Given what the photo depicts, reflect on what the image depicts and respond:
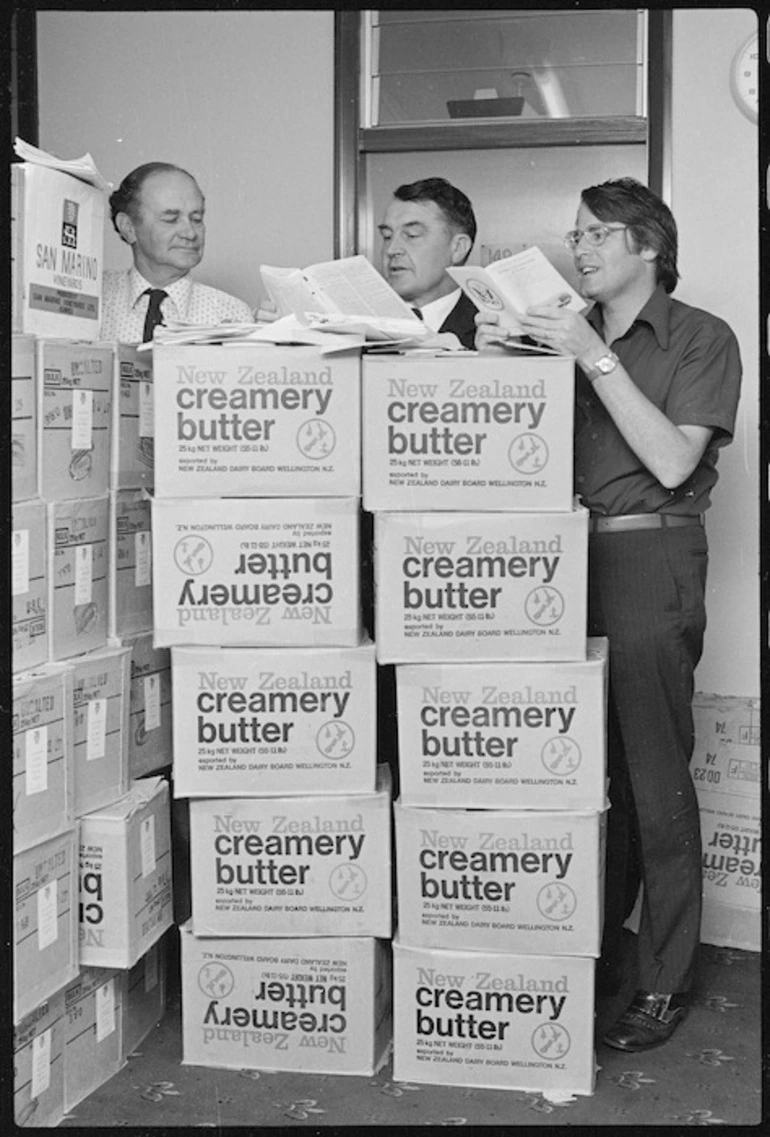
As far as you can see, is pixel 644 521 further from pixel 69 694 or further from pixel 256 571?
pixel 69 694

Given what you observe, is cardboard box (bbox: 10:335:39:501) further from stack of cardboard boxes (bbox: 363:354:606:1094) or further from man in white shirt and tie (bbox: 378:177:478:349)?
man in white shirt and tie (bbox: 378:177:478:349)

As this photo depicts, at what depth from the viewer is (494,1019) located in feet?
7.84

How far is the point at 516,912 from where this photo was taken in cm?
236

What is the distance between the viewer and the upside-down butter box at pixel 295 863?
7.80 feet

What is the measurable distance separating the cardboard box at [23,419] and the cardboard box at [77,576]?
0.07 m

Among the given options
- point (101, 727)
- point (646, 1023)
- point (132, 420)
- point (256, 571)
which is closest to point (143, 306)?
point (132, 420)

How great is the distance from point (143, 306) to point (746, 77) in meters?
1.60

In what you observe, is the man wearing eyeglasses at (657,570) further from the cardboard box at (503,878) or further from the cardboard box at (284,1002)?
the cardboard box at (284,1002)

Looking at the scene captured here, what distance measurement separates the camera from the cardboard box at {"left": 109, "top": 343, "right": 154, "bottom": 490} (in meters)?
2.44


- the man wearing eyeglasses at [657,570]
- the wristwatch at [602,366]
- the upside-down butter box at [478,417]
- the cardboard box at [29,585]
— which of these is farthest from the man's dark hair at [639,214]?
the cardboard box at [29,585]

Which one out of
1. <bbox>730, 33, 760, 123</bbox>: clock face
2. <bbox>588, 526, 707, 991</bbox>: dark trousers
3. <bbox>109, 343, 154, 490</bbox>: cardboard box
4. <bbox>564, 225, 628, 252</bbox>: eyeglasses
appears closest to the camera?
<bbox>109, 343, 154, 490</bbox>: cardboard box

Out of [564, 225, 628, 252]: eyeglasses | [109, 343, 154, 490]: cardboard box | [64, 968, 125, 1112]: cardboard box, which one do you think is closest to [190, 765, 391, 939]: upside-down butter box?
[64, 968, 125, 1112]: cardboard box

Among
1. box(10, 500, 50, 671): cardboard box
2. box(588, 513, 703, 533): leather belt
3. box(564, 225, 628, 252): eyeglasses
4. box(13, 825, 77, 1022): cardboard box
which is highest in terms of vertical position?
box(564, 225, 628, 252): eyeglasses

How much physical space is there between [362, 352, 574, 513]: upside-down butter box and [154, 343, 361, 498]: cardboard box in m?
0.05
